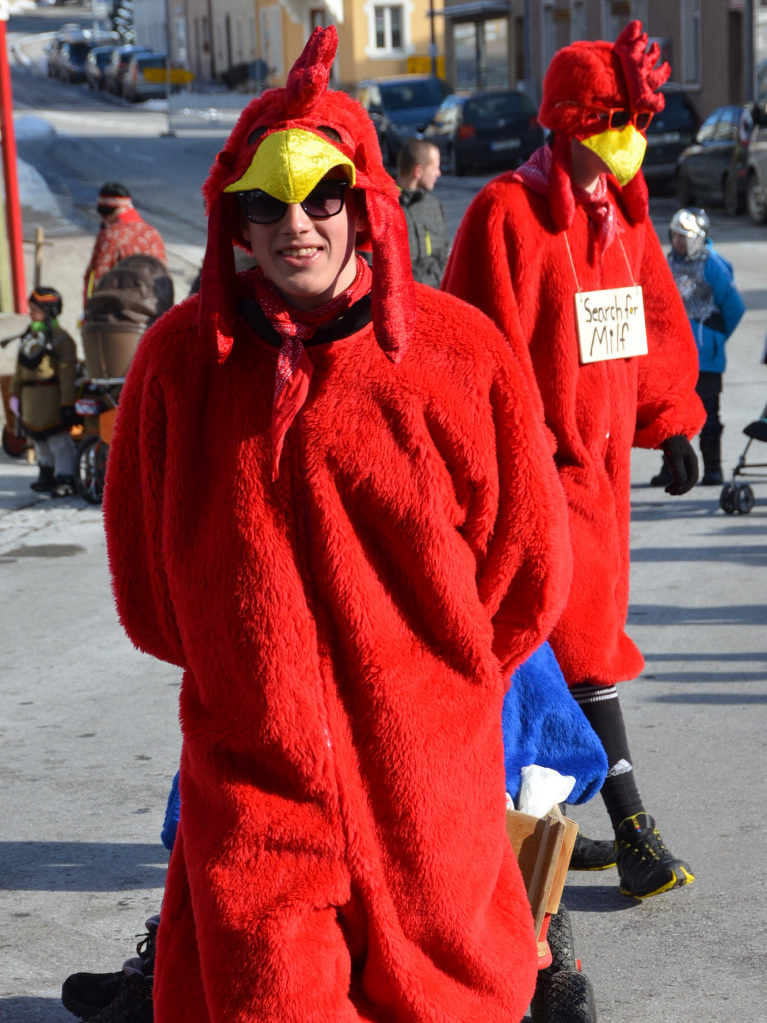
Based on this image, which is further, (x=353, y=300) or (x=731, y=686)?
(x=731, y=686)

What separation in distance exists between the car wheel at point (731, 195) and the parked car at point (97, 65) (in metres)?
44.9

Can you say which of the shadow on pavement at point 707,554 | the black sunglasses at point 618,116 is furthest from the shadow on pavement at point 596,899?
the shadow on pavement at point 707,554

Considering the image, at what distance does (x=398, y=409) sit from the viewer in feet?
8.13

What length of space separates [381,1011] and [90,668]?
176 inches

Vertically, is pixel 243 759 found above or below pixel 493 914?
above

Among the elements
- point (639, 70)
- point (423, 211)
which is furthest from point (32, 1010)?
point (423, 211)

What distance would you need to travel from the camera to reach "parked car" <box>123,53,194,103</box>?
197 ft

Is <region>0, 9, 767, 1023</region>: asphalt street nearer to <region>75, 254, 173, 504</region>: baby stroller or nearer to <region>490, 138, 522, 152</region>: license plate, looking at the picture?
<region>75, 254, 173, 504</region>: baby stroller

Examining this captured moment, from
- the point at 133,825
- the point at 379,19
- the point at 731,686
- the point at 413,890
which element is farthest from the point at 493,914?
the point at 379,19

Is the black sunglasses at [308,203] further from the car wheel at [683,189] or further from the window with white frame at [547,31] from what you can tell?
the window with white frame at [547,31]

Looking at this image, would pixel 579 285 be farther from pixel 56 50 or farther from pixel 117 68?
pixel 56 50

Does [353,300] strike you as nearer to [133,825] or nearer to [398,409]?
[398,409]

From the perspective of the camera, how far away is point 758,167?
23188mm

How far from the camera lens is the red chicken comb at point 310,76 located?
2.43 metres
